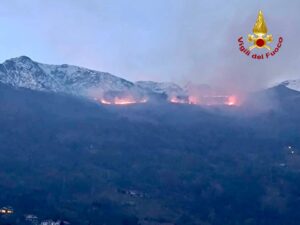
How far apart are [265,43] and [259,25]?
12.4 ft

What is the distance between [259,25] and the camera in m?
96.8

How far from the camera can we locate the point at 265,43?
99625mm
